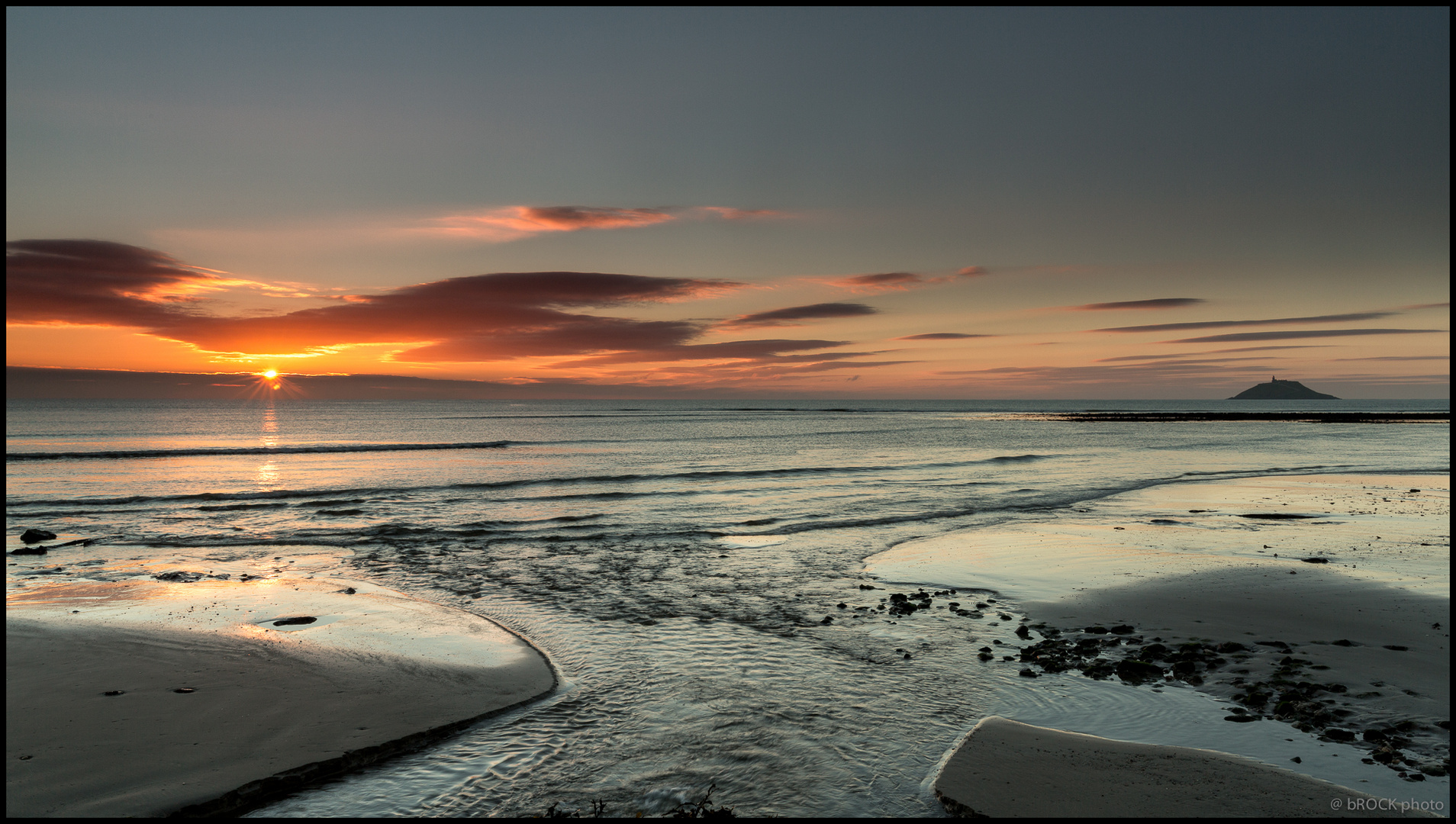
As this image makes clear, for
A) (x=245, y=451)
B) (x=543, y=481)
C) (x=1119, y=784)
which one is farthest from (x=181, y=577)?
(x=245, y=451)

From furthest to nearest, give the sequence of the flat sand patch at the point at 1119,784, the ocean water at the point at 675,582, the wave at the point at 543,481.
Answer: the wave at the point at 543,481 → the ocean water at the point at 675,582 → the flat sand patch at the point at 1119,784

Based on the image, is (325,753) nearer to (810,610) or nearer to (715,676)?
(715,676)

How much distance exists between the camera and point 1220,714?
26.9 ft

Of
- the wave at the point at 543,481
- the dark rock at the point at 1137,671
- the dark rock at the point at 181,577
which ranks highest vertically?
the dark rock at the point at 1137,671

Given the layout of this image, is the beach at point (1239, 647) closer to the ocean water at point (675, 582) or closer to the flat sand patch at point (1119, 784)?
the flat sand patch at point (1119, 784)

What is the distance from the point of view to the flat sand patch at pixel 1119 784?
20.9ft

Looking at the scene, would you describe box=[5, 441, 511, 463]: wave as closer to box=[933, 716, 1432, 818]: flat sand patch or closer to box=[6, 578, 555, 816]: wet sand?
box=[6, 578, 555, 816]: wet sand

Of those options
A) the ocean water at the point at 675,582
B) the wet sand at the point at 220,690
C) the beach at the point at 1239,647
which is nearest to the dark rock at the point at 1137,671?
the beach at the point at 1239,647

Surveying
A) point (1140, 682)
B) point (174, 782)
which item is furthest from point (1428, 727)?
point (174, 782)

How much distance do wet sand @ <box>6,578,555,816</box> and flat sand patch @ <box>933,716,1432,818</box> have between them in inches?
204

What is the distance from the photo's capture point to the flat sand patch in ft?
20.9

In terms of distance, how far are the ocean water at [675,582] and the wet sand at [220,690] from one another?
639mm

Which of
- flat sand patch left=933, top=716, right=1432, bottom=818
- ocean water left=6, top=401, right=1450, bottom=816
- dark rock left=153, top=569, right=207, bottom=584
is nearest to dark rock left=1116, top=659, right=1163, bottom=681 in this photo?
ocean water left=6, top=401, right=1450, bottom=816

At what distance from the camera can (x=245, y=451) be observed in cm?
5544
